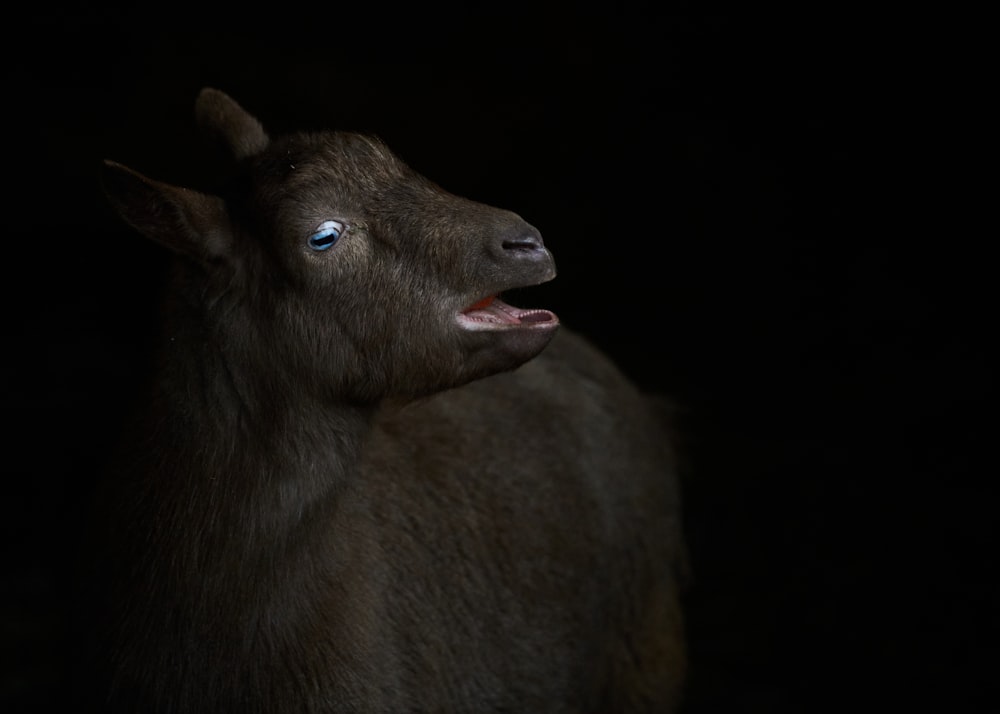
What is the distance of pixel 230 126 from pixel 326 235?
858 millimetres

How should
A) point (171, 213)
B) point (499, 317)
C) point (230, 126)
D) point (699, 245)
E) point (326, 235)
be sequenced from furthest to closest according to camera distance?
point (699, 245) → point (230, 126) → point (499, 317) → point (326, 235) → point (171, 213)

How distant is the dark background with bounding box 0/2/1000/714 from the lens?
6.77 m

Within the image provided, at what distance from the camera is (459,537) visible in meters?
4.20

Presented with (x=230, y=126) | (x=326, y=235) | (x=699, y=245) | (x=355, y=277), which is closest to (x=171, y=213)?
(x=326, y=235)

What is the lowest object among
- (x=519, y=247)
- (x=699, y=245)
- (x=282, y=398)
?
(x=699, y=245)

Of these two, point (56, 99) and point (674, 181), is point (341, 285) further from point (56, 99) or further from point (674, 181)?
point (674, 181)

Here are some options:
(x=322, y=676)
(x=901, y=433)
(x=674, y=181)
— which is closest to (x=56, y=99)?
(x=674, y=181)

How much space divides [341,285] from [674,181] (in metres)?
6.14

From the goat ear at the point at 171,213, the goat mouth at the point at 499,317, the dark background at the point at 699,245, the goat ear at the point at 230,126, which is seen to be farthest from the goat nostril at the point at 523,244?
the dark background at the point at 699,245

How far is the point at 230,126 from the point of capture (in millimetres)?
3811

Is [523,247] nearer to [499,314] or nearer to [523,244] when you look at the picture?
[523,244]

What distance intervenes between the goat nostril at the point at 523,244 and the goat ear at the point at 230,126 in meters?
1.03

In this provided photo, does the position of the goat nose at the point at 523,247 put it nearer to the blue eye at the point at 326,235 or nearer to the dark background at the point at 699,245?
the blue eye at the point at 326,235

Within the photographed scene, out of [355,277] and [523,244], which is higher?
[523,244]
